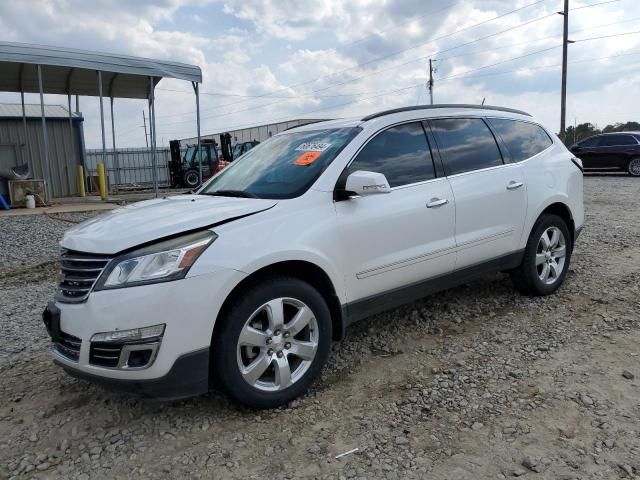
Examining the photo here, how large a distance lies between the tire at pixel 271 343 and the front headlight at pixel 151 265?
368mm

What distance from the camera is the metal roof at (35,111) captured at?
19.4 meters

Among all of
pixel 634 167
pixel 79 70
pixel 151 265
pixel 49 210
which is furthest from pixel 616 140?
pixel 151 265

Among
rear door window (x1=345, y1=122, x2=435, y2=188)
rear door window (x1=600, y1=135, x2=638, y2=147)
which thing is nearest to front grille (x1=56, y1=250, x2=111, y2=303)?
rear door window (x1=345, y1=122, x2=435, y2=188)

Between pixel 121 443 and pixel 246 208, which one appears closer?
pixel 121 443

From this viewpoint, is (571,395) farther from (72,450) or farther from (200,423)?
(72,450)

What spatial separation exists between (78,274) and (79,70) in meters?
15.3

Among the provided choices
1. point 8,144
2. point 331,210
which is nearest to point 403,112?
point 331,210

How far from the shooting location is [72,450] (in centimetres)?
271

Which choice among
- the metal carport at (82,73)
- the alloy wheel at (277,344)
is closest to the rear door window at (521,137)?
the alloy wheel at (277,344)

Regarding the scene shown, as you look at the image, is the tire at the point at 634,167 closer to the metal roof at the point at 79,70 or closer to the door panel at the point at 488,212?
the metal roof at the point at 79,70

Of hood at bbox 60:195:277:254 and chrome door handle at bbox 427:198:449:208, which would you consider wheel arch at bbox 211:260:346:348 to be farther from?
chrome door handle at bbox 427:198:449:208

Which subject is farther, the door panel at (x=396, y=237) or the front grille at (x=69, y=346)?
the door panel at (x=396, y=237)

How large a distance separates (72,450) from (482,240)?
318cm

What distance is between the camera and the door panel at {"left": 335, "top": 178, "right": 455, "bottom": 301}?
3.31m
